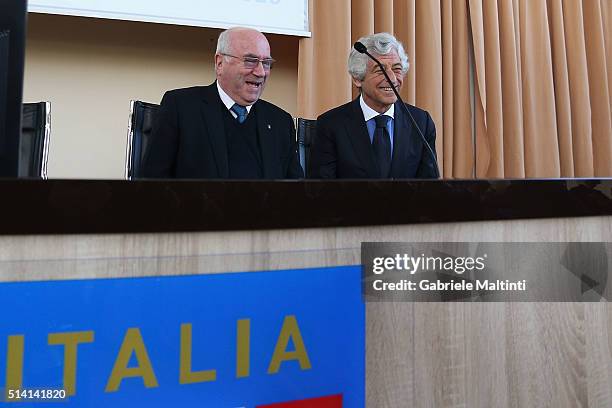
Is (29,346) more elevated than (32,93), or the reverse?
(32,93)

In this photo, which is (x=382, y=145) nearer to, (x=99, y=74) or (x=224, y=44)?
(x=224, y=44)

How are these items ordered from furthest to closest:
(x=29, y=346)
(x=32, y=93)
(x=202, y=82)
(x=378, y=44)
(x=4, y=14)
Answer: (x=202, y=82), (x=32, y=93), (x=378, y=44), (x=4, y=14), (x=29, y=346)

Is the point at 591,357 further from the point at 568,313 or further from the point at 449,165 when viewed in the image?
the point at 449,165

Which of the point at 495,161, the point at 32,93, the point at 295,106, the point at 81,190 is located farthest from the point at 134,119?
the point at 495,161

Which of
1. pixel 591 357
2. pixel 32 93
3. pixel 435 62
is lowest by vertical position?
pixel 591 357

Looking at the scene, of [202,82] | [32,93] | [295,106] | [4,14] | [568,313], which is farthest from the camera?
[295,106]

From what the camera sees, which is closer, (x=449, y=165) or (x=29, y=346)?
(x=29, y=346)

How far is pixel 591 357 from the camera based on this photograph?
64 centimetres

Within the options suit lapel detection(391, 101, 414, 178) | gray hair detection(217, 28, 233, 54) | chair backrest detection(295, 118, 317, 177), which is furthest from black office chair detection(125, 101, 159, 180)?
suit lapel detection(391, 101, 414, 178)

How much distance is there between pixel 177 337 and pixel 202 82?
210 centimetres

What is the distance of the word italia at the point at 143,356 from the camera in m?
0.42

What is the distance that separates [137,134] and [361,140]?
757mm

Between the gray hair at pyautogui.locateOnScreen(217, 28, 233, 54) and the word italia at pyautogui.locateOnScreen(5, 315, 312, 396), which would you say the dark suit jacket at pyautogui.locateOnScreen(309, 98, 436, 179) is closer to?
the gray hair at pyautogui.locateOnScreen(217, 28, 233, 54)

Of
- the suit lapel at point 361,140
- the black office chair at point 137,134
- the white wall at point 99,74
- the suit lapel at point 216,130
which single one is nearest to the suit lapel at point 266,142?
the suit lapel at point 216,130
